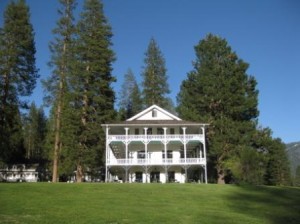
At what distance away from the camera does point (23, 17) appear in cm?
4097

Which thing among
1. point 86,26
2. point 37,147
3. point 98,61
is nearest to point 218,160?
point 98,61

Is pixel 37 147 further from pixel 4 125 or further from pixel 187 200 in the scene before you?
pixel 187 200

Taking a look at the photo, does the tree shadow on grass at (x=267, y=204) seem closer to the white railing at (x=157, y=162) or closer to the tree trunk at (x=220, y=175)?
the white railing at (x=157, y=162)

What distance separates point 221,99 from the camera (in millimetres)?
48844

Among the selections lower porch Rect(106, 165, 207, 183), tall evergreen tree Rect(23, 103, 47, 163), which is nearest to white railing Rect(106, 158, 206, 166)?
lower porch Rect(106, 165, 207, 183)

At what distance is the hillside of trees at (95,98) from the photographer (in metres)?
39.4

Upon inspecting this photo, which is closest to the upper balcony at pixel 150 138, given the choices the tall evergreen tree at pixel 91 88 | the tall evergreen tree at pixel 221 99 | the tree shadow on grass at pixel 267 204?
the tall evergreen tree at pixel 91 88

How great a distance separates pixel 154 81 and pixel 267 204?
4395 cm

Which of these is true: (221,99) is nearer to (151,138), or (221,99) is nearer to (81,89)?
(151,138)

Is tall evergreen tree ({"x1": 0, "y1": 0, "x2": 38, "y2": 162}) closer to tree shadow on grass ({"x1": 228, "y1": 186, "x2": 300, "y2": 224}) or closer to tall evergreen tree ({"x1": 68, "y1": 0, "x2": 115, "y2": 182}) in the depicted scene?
tall evergreen tree ({"x1": 68, "y1": 0, "x2": 115, "y2": 182})

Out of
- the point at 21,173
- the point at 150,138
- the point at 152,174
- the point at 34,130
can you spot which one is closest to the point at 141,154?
the point at 152,174

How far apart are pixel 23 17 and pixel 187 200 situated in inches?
1105

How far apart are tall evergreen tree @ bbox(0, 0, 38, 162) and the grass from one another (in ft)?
51.0

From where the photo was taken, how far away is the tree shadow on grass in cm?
1792
